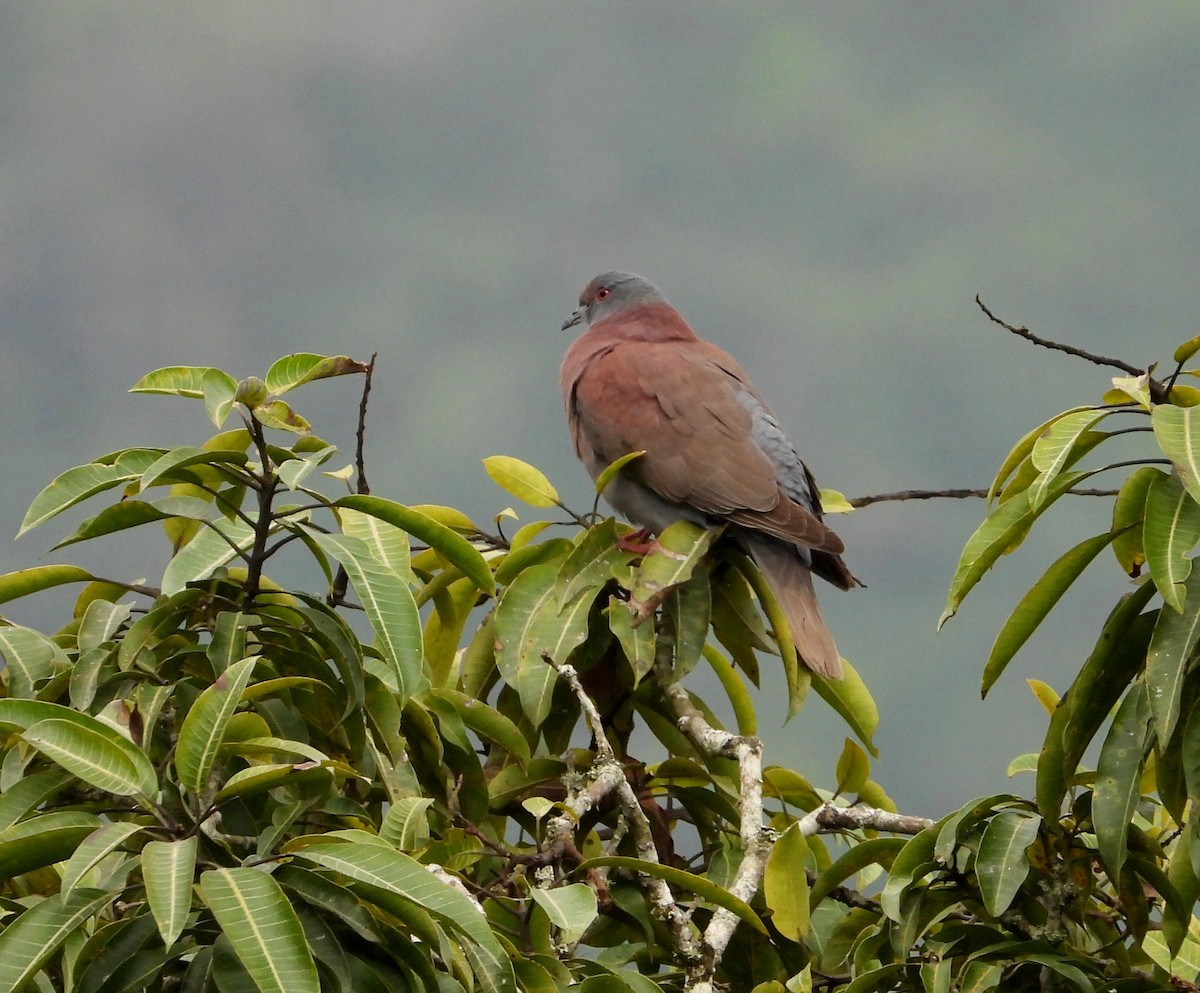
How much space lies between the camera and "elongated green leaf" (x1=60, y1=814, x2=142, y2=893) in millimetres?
1741

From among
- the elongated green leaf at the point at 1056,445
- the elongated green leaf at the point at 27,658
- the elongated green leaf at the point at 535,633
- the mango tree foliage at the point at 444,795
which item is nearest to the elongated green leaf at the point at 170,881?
the mango tree foliage at the point at 444,795

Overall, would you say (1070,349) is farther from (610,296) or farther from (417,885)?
(610,296)

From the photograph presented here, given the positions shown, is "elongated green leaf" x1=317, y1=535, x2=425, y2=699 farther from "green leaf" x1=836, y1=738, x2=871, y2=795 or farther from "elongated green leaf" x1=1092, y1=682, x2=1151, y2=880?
"green leaf" x1=836, y1=738, x2=871, y2=795

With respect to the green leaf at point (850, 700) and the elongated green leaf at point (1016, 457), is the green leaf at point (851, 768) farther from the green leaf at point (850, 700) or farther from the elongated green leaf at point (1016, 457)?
the elongated green leaf at point (1016, 457)

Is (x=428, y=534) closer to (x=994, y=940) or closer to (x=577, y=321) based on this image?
(x=994, y=940)

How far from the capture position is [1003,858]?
2.44 metres

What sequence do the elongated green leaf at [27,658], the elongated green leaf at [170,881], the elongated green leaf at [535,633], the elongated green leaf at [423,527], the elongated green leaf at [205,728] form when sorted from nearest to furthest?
the elongated green leaf at [170,881]
the elongated green leaf at [205,728]
the elongated green leaf at [423,527]
the elongated green leaf at [27,658]
the elongated green leaf at [535,633]

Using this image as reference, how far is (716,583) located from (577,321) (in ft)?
7.41

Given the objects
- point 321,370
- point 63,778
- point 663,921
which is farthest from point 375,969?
point 321,370

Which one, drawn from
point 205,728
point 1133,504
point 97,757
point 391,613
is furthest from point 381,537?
point 1133,504

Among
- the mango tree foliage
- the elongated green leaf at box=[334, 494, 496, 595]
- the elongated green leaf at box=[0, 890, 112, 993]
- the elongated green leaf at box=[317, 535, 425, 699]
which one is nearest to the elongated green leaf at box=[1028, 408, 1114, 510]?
the mango tree foliage

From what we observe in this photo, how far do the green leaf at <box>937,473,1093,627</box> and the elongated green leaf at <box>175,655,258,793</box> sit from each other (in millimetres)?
1178

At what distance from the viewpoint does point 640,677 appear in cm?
301

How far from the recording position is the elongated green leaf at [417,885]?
1.84 meters
